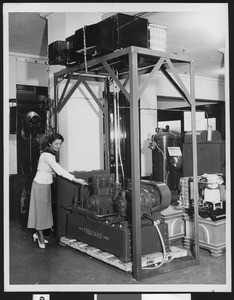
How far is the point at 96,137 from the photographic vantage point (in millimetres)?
7289

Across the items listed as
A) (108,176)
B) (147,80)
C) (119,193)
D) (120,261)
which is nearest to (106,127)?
Result: (108,176)

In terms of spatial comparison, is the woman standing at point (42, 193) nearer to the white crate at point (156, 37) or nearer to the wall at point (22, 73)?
the white crate at point (156, 37)

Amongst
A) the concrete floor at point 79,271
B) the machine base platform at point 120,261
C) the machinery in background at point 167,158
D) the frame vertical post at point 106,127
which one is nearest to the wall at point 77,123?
the frame vertical post at point 106,127

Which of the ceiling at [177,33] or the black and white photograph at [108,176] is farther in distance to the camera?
the ceiling at [177,33]

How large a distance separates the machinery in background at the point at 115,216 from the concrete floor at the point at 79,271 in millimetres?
265

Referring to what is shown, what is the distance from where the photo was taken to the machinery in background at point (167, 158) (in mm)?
8016

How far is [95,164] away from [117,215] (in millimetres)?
1956

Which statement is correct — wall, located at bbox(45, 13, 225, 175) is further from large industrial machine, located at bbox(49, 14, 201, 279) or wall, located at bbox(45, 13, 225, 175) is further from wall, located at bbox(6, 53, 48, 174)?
wall, located at bbox(6, 53, 48, 174)

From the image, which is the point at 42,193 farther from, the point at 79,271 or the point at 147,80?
the point at 147,80

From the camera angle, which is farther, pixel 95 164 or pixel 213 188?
pixel 95 164

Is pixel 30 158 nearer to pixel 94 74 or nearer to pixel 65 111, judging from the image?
pixel 65 111

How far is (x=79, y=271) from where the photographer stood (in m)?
4.96

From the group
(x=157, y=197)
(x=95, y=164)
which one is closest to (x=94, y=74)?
(x=95, y=164)

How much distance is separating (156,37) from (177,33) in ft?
13.9
